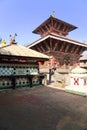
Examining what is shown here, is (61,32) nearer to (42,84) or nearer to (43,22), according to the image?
(43,22)

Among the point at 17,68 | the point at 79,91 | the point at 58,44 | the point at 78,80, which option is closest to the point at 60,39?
the point at 58,44

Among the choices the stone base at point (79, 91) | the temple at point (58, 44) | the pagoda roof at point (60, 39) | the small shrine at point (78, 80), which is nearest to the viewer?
the stone base at point (79, 91)

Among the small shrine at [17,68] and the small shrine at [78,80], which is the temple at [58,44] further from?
the small shrine at [78,80]

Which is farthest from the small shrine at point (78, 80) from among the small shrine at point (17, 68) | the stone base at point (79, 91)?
the small shrine at point (17, 68)

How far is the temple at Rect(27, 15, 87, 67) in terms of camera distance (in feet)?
52.7

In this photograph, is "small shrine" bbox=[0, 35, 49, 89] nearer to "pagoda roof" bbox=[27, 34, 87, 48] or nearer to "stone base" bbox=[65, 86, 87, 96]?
"stone base" bbox=[65, 86, 87, 96]

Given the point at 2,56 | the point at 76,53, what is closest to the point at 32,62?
the point at 2,56

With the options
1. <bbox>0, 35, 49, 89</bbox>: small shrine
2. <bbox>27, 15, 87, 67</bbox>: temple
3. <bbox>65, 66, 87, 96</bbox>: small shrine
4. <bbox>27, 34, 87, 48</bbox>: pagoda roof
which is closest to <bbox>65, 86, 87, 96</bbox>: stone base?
<bbox>65, 66, 87, 96</bbox>: small shrine

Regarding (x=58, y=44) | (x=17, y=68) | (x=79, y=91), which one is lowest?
(x=79, y=91)

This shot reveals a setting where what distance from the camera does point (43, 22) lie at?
2091cm

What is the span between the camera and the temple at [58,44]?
16075 mm

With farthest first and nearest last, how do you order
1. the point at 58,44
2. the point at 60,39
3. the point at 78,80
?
1. the point at 58,44
2. the point at 60,39
3. the point at 78,80

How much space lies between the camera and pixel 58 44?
16844 mm

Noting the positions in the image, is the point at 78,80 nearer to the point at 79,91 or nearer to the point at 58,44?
the point at 79,91
